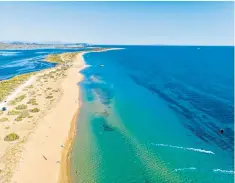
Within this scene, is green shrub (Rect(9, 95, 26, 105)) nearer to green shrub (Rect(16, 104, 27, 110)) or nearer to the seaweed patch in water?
green shrub (Rect(16, 104, 27, 110))

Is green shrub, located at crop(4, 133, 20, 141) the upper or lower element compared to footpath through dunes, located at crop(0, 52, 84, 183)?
upper

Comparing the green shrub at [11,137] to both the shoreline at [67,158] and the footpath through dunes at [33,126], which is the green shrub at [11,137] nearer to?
the footpath through dunes at [33,126]

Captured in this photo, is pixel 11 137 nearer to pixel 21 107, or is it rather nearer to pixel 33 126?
pixel 33 126

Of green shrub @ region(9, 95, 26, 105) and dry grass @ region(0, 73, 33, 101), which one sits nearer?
green shrub @ region(9, 95, 26, 105)

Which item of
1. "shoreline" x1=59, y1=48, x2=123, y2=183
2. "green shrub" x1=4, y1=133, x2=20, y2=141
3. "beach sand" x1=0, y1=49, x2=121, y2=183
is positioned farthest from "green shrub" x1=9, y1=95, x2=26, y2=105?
"green shrub" x1=4, y1=133, x2=20, y2=141

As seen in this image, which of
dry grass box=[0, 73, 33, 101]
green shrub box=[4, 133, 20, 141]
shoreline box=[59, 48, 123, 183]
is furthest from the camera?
dry grass box=[0, 73, 33, 101]

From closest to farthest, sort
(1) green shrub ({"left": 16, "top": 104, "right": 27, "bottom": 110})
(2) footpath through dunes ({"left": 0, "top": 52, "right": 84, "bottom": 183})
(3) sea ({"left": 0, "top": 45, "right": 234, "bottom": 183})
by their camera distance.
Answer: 1. (2) footpath through dunes ({"left": 0, "top": 52, "right": 84, "bottom": 183})
2. (3) sea ({"left": 0, "top": 45, "right": 234, "bottom": 183})
3. (1) green shrub ({"left": 16, "top": 104, "right": 27, "bottom": 110})

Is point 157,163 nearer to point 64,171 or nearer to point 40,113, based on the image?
point 64,171

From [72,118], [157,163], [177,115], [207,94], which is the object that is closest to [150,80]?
[207,94]
